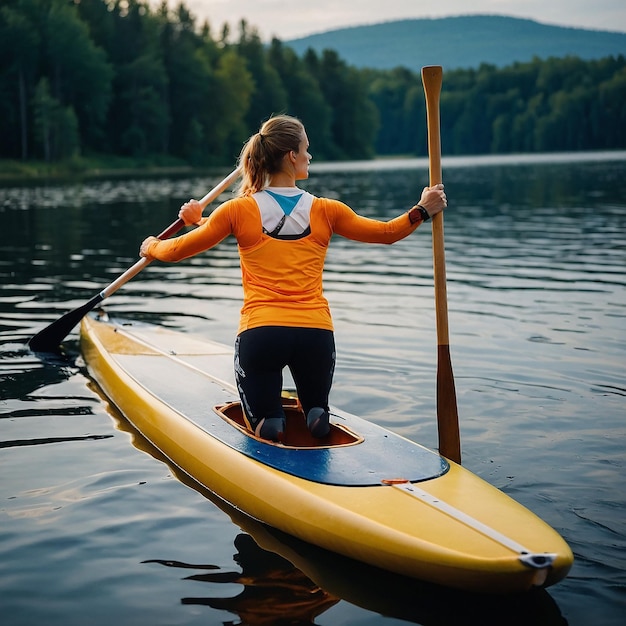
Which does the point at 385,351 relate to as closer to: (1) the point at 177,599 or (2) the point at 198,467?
(2) the point at 198,467

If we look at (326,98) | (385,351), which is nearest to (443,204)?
(385,351)

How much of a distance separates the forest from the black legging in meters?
52.3

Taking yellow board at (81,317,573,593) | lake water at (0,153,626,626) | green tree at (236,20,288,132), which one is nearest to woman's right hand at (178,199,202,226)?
yellow board at (81,317,573,593)

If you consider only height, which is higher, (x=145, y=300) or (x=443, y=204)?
A: (x=443, y=204)

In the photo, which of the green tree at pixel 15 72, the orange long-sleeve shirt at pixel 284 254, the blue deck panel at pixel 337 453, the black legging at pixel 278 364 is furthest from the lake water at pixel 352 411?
the green tree at pixel 15 72

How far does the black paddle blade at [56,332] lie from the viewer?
329 inches

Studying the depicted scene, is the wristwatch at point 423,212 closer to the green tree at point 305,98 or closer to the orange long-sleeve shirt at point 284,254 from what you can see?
the orange long-sleeve shirt at point 284,254

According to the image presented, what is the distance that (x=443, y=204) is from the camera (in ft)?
15.5

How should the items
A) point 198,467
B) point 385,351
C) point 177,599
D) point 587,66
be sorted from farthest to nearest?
point 587,66
point 385,351
point 198,467
point 177,599

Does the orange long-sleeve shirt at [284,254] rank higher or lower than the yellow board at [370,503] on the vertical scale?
higher

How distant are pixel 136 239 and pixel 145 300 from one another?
24.5 feet

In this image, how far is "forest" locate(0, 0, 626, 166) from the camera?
5822 cm

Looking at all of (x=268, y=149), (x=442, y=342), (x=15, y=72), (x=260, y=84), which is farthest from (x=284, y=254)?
(x=260, y=84)

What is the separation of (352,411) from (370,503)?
100 inches
